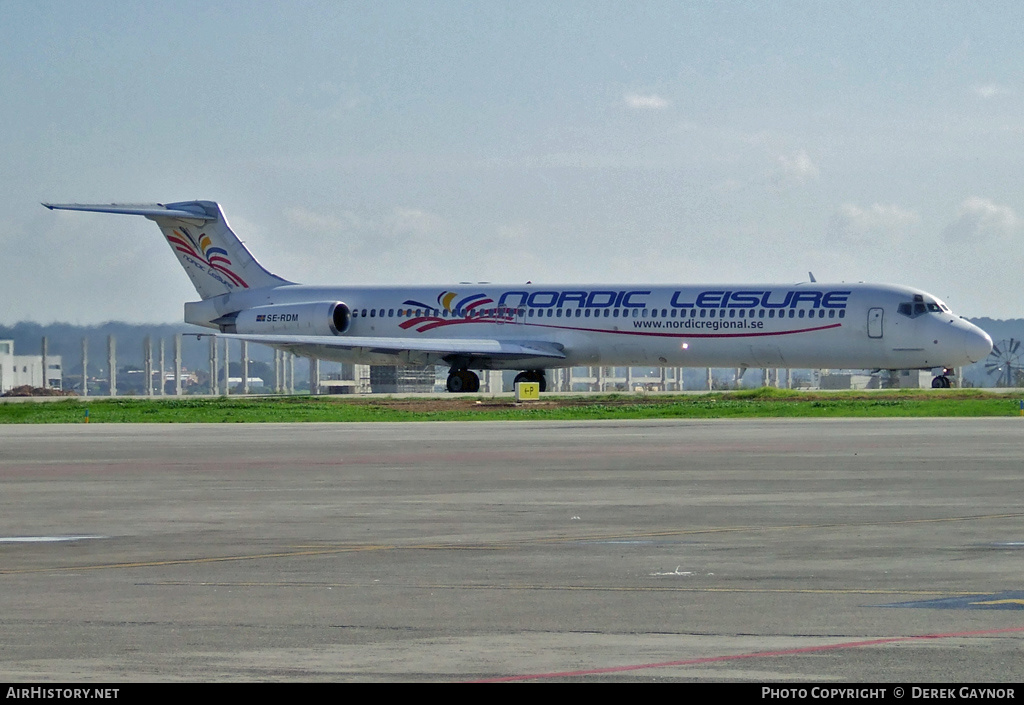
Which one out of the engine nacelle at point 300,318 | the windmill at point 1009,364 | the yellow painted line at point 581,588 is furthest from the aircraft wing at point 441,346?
the yellow painted line at point 581,588

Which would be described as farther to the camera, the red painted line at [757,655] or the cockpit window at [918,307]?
the cockpit window at [918,307]

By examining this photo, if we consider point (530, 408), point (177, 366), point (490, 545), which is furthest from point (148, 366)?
point (490, 545)

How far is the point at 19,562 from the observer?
13078 mm

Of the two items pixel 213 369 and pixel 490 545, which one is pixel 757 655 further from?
pixel 213 369

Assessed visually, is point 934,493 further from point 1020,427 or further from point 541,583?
point 1020,427

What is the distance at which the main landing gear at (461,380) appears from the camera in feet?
215

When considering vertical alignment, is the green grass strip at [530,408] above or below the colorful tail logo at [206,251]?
below

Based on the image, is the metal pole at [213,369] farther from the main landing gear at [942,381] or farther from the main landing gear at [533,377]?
the main landing gear at [942,381]

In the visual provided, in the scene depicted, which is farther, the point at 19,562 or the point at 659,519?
the point at 659,519

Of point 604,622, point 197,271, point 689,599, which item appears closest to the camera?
point 604,622

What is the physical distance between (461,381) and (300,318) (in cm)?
730

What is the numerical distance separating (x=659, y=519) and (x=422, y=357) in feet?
160
